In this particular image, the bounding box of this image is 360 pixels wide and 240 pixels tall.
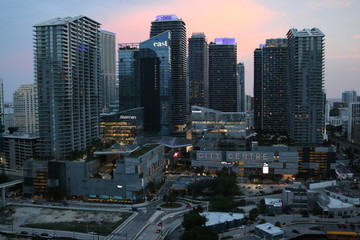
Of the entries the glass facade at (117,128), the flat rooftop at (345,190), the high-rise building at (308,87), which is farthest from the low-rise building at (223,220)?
the glass facade at (117,128)

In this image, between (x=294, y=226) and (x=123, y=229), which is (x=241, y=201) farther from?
(x=123, y=229)

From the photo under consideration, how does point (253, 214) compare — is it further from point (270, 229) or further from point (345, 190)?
point (345, 190)

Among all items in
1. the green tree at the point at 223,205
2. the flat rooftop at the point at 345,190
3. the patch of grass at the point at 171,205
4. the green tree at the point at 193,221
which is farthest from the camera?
the flat rooftop at the point at 345,190

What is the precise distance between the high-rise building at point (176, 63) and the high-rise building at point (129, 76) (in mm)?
19558

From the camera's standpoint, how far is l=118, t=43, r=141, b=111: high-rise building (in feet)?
601

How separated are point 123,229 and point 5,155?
7093 centimetres

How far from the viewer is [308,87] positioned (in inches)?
4975

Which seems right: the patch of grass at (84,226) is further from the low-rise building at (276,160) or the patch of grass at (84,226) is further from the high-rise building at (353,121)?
the high-rise building at (353,121)

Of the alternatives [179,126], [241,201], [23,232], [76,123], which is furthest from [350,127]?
[23,232]

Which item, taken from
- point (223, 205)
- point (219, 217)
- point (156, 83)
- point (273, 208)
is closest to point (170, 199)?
point (223, 205)

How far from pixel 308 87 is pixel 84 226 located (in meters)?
92.8

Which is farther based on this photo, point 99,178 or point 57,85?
point 57,85

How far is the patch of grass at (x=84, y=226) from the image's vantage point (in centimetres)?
6906

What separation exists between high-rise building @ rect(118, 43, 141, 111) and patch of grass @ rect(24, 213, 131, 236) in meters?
115
